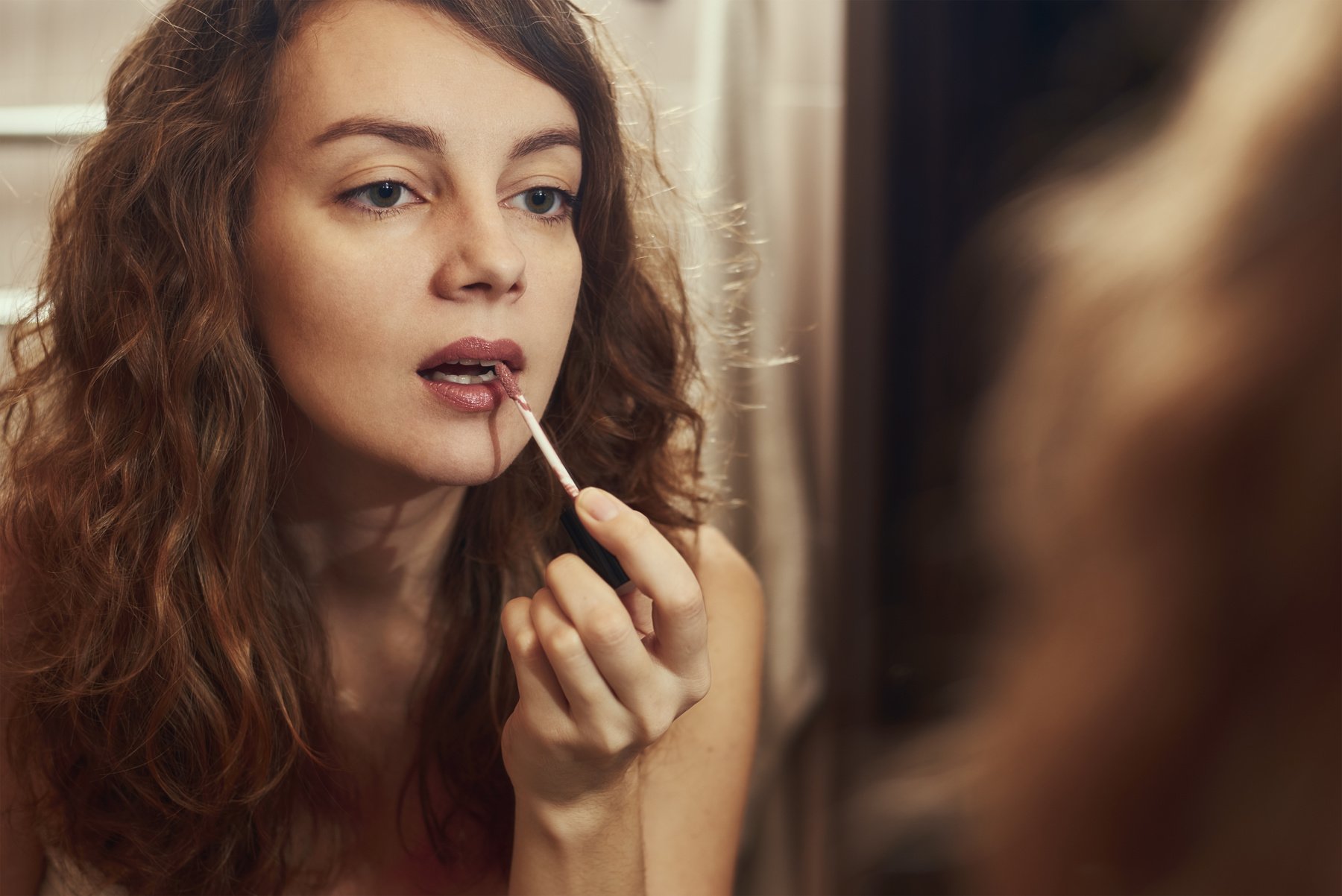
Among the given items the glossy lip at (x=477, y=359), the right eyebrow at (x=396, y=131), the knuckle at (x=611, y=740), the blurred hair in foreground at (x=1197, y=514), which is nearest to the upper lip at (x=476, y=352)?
the glossy lip at (x=477, y=359)

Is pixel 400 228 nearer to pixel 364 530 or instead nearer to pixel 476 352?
pixel 476 352

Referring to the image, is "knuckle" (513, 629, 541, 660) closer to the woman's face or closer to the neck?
the woman's face

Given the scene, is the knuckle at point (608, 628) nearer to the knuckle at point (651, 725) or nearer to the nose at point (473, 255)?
the knuckle at point (651, 725)

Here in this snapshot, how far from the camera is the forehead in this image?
0.60 metres

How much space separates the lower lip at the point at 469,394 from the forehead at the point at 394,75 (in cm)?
14

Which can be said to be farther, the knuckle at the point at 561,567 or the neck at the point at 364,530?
the neck at the point at 364,530

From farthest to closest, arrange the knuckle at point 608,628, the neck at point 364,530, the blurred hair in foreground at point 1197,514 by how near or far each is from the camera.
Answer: the neck at point 364,530
the knuckle at point 608,628
the blurred hair in foreground at point 1197,514

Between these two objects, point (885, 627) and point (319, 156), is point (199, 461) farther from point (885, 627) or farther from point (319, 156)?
point (885, 627)

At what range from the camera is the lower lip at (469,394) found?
629 mm

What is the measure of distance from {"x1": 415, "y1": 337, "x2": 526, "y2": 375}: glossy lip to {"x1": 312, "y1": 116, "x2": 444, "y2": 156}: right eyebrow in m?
0.11

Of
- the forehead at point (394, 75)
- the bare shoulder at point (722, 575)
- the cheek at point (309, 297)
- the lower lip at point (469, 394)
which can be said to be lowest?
the bare shoulder at point (722, 575)

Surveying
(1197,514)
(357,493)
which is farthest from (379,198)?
(1197,514)

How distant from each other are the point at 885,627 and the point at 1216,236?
2.30ft

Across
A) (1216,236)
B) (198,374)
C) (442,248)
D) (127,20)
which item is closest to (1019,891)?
(1216,236)
